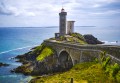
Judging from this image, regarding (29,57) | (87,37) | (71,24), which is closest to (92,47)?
(29,57)

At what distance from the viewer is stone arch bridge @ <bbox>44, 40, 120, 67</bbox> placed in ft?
160

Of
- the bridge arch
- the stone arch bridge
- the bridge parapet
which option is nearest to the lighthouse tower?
the stone arch bridge

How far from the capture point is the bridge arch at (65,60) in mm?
62688

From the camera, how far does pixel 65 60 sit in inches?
2618

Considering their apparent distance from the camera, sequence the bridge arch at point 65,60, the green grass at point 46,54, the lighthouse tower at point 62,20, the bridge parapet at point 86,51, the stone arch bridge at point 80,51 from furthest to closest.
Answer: the lighthouse tower at point 62,20
the green grass at point 46,54
the bridge arch at point 65,60
the stone arch bridge at point 80,51
the bridge parapet at point 86,51

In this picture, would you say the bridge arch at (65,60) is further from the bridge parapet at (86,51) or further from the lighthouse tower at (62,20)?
the lighthouse tower at (62,20)

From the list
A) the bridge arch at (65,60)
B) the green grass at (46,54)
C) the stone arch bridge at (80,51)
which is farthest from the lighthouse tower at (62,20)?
the bridge arch at (65,60)

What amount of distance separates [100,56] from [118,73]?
13008 mm

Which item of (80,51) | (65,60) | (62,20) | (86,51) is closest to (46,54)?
(65,60)

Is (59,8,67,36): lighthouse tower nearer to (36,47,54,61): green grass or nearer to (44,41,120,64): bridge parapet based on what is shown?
(36,47,54,61): green grass

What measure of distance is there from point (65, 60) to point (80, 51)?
1158 cm

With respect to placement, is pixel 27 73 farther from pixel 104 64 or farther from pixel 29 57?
pixel 104 64

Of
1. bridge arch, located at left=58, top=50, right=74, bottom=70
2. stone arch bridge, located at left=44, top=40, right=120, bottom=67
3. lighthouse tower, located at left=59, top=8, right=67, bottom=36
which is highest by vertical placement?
lighthouse tower, located at left=59, top=8, right=67, bottom=36

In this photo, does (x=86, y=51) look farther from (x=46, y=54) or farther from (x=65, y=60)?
(x=46, y=54)
